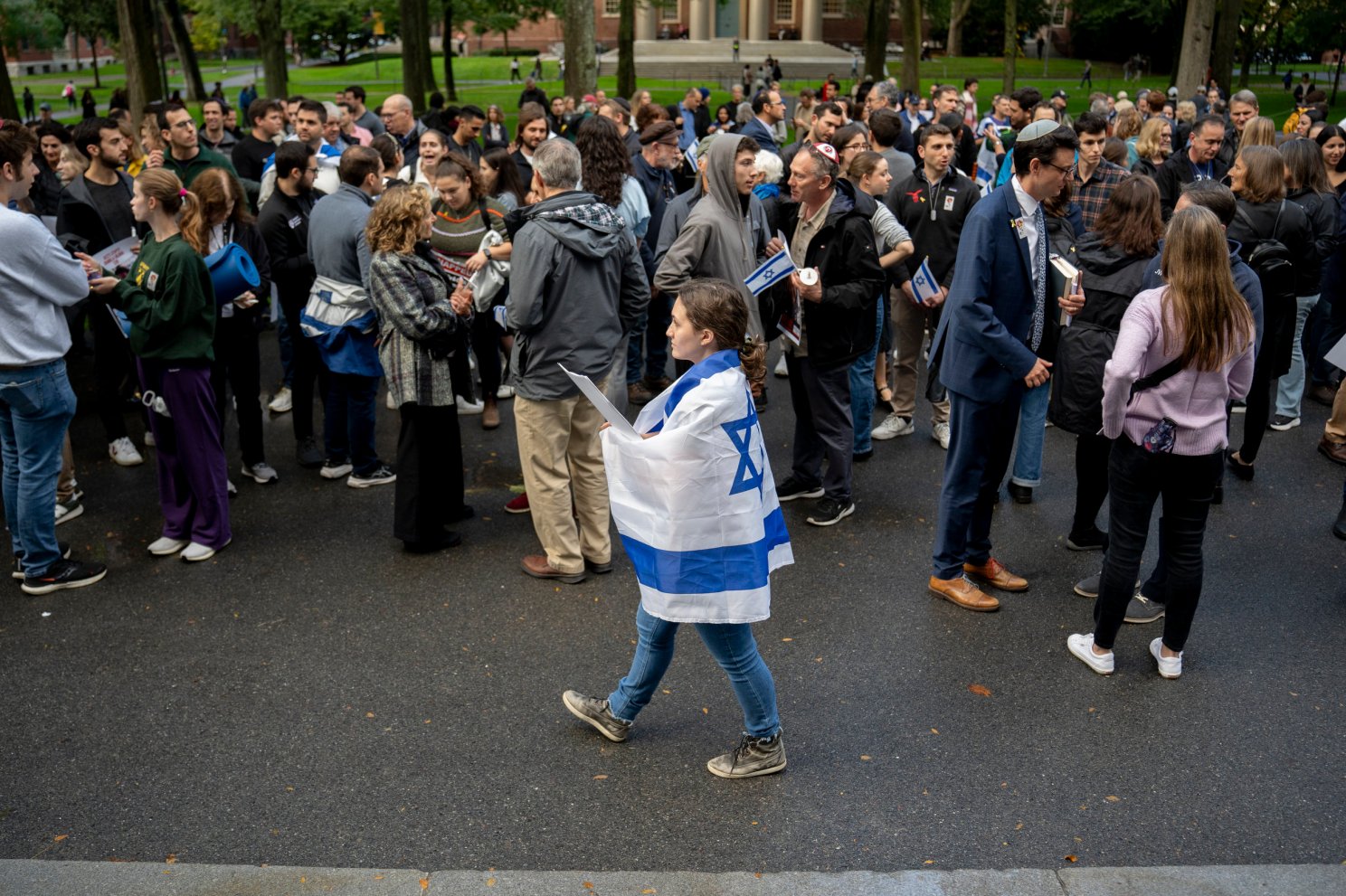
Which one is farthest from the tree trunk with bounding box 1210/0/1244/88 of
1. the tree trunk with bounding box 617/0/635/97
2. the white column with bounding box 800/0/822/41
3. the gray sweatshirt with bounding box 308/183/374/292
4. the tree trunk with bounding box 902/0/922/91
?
the white column with bounding box 800/0/822/41

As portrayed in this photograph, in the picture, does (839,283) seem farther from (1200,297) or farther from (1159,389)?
(1200,297)

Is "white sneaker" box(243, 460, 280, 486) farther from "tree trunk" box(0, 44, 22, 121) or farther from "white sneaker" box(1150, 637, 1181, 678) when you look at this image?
"tree trunk" box(0, 44, 22, 121)

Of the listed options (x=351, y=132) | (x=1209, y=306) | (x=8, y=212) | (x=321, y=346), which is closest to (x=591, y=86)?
(x=351, y=132)

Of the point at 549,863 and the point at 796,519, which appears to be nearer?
the point at 549,863

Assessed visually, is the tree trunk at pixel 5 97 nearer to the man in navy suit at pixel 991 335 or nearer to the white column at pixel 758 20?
the man in navy suit at pixel 991 335

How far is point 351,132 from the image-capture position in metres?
13.3

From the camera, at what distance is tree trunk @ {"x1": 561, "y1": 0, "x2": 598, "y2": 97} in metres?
20.5

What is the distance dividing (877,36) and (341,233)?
31.7 m

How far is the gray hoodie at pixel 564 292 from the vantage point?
5.79m

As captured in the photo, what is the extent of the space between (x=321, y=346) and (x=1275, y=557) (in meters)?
5.62

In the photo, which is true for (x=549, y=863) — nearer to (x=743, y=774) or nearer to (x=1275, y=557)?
(x=743, y=774)

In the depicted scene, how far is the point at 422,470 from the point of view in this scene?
21.4 feet

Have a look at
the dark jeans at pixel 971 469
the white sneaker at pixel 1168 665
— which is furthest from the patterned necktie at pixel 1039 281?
the white sneaker at pixel 1168 665

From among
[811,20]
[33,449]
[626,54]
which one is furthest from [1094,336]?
[811,20]
